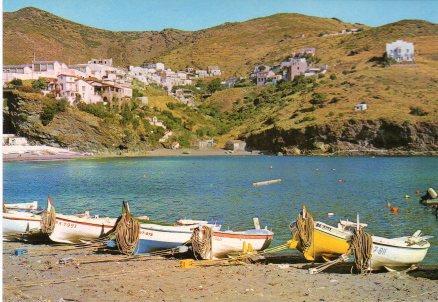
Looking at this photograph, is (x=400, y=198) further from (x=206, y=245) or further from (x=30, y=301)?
(x=30, y=301)

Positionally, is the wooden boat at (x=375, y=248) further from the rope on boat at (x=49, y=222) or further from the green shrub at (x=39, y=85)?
the green shrub at (x=39, y=85)

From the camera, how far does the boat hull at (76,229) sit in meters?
22.4

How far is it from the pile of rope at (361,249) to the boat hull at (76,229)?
10.0 m

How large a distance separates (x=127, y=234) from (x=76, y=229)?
3.21 m

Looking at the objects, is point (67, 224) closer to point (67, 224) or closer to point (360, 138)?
point (67, 224)

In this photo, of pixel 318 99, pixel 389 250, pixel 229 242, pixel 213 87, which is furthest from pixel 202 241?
pixel 213 87

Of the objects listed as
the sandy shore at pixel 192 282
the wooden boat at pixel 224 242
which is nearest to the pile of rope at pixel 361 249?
the sandy shore at pixel 192 282

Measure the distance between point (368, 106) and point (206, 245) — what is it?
103m

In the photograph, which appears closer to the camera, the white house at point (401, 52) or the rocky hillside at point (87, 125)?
the rocky hillside at point (87, 125)

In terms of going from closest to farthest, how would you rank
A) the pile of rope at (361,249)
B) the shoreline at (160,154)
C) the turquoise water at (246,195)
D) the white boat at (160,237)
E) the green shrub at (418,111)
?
1. the pile of rope at (361,249)
2. the white boat at (160,237)
3. the turquoise water at (246,195)
4. the shoreline at (160,154)
5. the green shrub at (418,111)

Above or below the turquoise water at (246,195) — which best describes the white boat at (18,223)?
above

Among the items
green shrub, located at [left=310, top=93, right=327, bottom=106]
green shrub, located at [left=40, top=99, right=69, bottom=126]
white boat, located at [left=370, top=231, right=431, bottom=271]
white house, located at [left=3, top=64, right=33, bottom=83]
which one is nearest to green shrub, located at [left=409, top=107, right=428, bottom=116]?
green shrub, located at [left=310, top=93, right=327, bottom=106]

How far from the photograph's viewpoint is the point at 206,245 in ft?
63.9

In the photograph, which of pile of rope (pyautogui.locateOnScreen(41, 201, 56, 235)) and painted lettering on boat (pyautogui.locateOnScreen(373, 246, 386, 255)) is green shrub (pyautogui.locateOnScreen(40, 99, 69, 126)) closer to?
pile of rope (pyautogui.locateOnScreen(41, 201, 56, 235))
